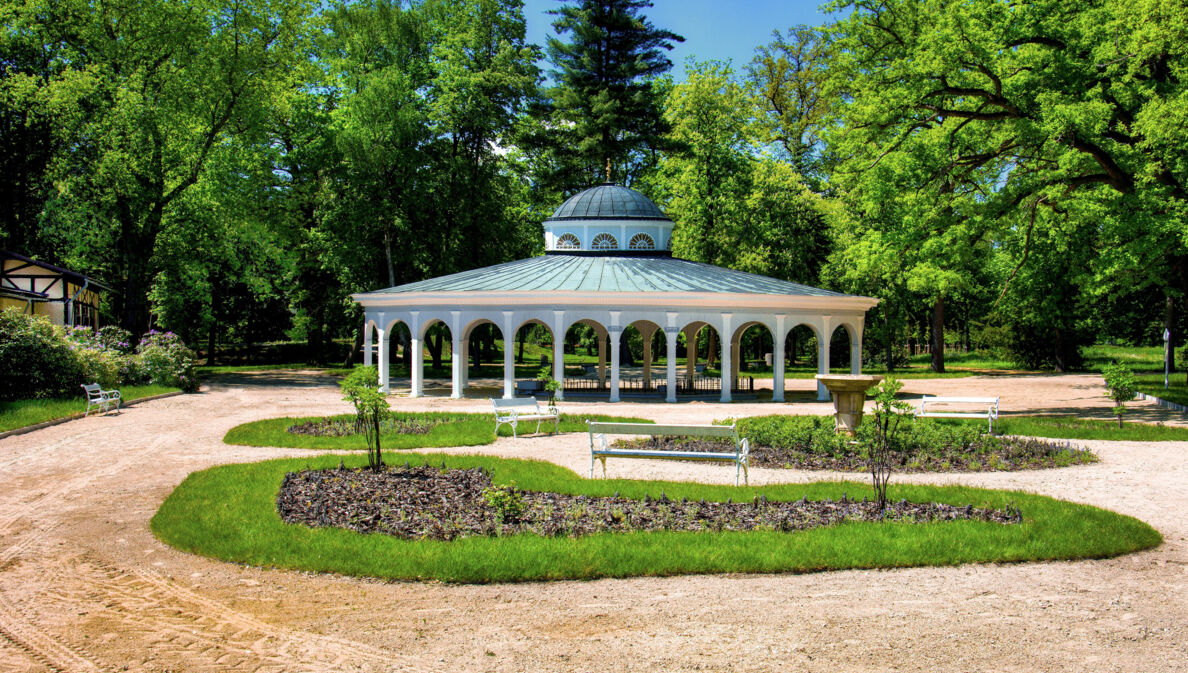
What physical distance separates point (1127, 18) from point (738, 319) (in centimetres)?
1262

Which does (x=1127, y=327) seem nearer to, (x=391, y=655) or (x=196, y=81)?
(x=196, y=81)

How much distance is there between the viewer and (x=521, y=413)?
1934cm

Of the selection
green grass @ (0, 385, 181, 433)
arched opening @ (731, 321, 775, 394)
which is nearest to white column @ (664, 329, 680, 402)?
Answer: arched opening @ (731, 321, 775, 394)

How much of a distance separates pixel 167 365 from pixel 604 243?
15451 mm

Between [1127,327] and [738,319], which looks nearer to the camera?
[738,319]

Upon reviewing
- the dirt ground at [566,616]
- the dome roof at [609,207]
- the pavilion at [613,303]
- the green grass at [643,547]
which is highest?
the dome roof at [609,207]

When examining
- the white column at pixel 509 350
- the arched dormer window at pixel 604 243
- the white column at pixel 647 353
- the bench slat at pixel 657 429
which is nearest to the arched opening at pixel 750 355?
the white column at pixel 647 353

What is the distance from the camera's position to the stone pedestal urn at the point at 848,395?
55.3 feet

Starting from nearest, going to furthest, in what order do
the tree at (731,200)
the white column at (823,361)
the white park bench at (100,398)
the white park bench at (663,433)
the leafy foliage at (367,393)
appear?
the white park bench at (663,433)
the leafy foliage at (367,393)
the white park bench at (100,398)
the white column at (823,361)
the tree at (731,200)

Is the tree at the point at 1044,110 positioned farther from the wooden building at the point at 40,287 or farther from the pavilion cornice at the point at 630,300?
the wooden building at the point at 40,287

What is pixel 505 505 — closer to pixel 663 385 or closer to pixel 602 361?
pixel 663 385

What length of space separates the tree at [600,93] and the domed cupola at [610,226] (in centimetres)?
1302

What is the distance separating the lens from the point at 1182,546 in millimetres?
8898

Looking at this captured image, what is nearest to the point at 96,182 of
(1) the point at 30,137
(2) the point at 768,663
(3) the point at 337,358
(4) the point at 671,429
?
(1) the point at 30,137
